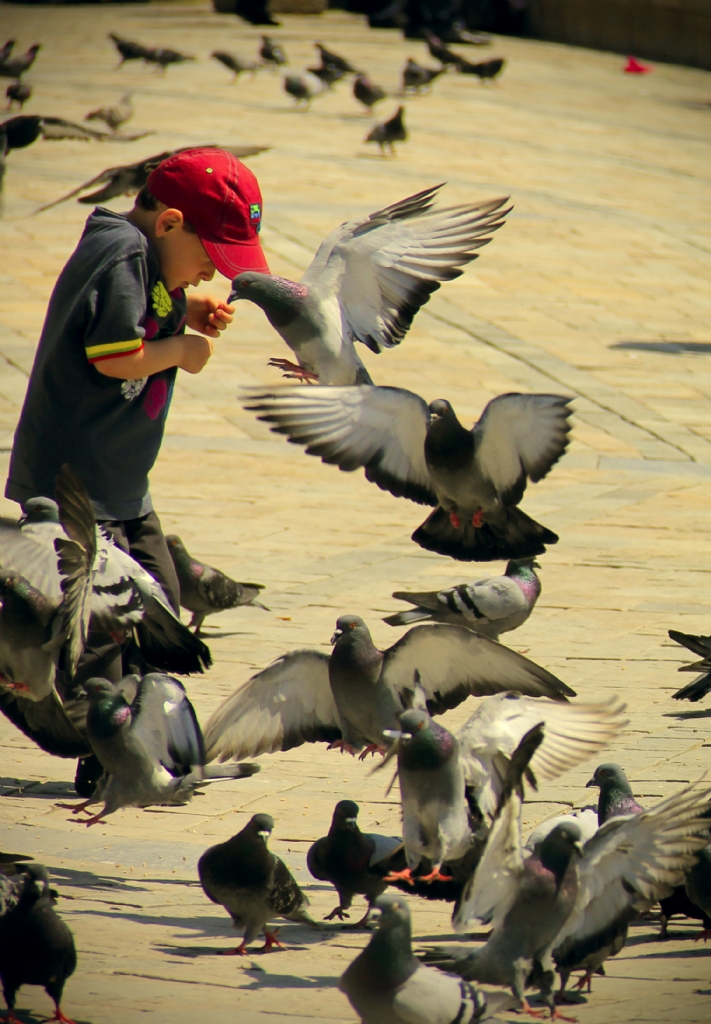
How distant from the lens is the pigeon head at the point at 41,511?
4.46 meters

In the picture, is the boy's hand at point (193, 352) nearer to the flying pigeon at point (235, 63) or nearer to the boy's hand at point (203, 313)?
the boy's hand at point (203, 313)

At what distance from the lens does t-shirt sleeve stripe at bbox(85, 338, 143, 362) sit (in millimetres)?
4250

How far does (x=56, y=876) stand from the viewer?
4.36 metres

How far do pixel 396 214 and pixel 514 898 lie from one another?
8.50 feet

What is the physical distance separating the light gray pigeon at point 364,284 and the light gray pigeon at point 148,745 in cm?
100

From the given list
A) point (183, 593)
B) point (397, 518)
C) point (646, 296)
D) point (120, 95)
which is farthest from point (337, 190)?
point (183, 593)

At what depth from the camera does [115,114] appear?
66.5ft

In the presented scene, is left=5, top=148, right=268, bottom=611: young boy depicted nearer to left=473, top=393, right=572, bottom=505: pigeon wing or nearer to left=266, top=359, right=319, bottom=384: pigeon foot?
left=266, top=359, right=319, bottom=384: pigeon foot

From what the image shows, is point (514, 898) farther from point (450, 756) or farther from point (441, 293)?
point (441, 293)

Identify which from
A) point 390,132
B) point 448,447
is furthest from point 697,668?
point 390,132

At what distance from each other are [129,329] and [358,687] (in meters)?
1.14

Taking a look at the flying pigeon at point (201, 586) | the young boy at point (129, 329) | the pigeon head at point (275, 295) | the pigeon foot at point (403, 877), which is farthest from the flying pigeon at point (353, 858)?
the flying pigeon at point (201, 586)

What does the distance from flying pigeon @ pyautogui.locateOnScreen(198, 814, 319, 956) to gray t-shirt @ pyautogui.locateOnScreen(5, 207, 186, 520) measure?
105 centimetres

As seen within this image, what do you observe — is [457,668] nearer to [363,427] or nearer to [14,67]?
[363,427]
